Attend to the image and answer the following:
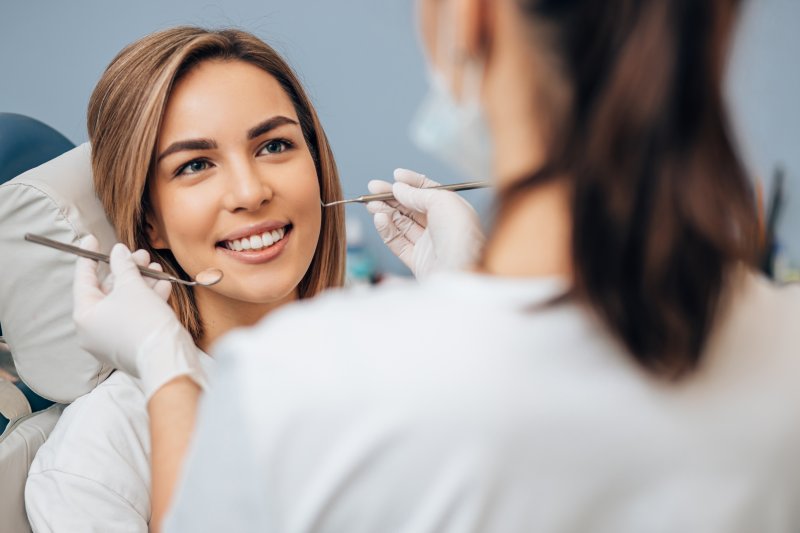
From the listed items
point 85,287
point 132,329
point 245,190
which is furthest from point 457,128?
point 245,190

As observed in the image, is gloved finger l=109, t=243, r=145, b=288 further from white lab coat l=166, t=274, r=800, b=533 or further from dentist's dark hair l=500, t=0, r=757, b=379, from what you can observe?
dentist's dark hair l=500, t=0, r=757, b=379

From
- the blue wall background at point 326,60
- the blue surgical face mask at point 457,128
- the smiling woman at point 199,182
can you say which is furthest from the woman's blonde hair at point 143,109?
the blue wall background at point 326,60

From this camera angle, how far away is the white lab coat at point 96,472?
1212 mm

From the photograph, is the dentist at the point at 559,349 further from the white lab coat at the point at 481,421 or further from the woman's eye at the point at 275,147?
the woman's eye at the point at 275,147

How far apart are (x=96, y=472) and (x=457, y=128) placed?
822 millimetres

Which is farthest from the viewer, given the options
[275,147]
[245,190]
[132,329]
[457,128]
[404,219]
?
[404,219]

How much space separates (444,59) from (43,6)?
2.71 m

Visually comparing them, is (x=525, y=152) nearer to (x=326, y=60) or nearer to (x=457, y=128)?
(x=457, y=128)

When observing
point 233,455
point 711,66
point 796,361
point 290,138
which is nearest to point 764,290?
point 796,361

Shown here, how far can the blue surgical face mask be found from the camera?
713 millimetres

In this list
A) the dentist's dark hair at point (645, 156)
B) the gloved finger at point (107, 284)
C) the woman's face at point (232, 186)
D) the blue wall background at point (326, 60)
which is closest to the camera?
the dentist's dark hair at point (645, 156)

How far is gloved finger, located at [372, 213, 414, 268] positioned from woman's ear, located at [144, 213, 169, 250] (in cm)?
40

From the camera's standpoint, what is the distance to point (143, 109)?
1409 mm

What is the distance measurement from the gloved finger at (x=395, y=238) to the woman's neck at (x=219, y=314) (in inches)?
10.9
